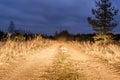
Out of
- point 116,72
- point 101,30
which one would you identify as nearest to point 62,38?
point 101,30

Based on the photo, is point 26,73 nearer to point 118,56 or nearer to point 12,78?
point 12,78

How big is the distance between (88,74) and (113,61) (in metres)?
4.11

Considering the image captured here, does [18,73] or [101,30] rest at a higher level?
[101,30]

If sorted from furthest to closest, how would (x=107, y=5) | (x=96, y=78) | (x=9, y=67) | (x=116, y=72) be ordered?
1. (x=107, y=5)
2. (x=9, y=67)
3. (x=116, y=72)
4. (x=96, y=78)

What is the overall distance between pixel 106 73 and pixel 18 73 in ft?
10.6

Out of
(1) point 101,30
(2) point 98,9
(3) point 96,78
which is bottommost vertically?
(3) point 96,78

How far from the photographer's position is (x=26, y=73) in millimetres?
10891

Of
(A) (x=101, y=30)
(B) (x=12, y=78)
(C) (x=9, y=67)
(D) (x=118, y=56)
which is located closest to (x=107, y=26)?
(A) (x=101, y=30)

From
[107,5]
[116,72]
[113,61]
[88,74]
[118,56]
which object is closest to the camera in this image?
[88,74]

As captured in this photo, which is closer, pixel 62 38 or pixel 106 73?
pixel 106 73

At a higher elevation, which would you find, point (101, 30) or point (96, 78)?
point (101, 30)

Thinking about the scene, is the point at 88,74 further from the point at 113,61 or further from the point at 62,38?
the point at 62,38

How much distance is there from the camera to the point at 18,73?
1101 centimetres

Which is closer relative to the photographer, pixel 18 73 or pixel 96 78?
pixel 96 78
